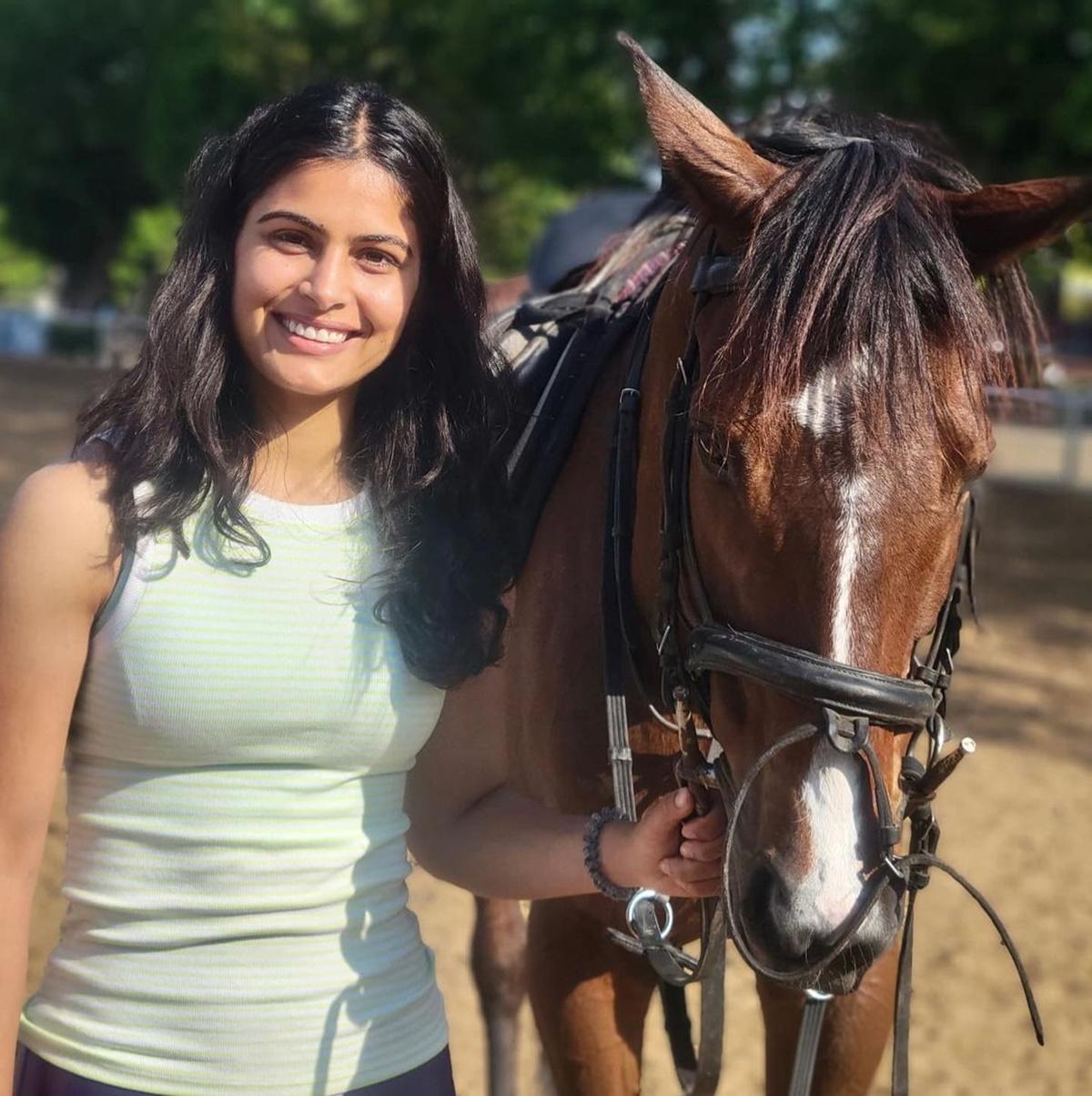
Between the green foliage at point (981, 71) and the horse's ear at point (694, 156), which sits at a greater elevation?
the green foliage at point (981, 71)

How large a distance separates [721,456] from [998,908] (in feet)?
11.6

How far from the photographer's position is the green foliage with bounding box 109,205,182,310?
108 feet

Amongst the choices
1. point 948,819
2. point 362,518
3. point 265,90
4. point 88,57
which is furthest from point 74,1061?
point 88,57

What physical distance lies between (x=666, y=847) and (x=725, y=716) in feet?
0.59

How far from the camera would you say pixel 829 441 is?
1460 mm

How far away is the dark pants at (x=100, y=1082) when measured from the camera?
1.44m

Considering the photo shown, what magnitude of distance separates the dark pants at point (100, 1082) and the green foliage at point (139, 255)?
32.4 m

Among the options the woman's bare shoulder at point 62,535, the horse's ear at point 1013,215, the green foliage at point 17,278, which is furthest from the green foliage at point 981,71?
the green foliage at point 17,278

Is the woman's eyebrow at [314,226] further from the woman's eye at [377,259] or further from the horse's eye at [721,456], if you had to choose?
the horse's eye at [721,456]

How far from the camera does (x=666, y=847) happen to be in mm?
1604

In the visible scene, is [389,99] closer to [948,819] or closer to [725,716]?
[725,716]

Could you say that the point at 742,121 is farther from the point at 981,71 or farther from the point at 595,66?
the point at 595,66

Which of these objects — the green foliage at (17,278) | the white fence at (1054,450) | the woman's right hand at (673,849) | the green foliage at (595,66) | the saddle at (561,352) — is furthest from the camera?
the green foliage at (17,278)

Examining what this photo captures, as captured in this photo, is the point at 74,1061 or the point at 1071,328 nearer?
the point at 74,1061
